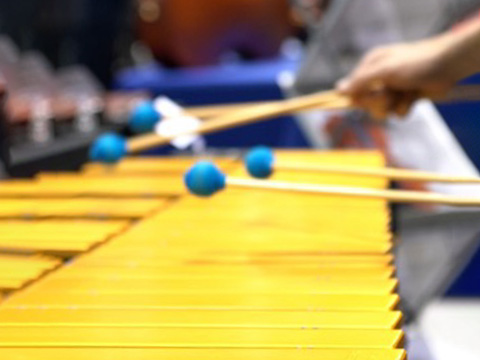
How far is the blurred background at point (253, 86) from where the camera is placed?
2.88m

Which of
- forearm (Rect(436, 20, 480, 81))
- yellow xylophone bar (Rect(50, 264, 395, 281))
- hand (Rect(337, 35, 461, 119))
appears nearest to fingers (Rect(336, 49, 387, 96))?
hand (Rect(337, 35, 461, 119))

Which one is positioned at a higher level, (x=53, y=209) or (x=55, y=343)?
(x=53, y=209)

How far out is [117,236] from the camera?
1.82 meters

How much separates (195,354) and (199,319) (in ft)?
0.50

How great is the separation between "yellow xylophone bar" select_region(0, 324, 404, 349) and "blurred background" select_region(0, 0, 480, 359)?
4.31 feet

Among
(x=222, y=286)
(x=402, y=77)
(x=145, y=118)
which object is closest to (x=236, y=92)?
(x=145, y=118)

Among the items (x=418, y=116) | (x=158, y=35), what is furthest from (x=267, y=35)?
(x=418, y=116)

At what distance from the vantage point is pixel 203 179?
5.72 ft

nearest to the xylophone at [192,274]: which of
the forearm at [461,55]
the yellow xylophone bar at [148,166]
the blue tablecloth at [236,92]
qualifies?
the yellow xylophone bar at [148,166]

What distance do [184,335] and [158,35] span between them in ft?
12.2

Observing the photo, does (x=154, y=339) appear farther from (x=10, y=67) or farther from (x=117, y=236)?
(x=10, y=67)

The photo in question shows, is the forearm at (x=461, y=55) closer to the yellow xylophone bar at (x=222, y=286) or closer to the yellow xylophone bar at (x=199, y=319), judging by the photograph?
the yellow xylophone bar at (x=222, y=286)

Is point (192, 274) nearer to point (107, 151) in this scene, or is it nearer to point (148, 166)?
point (107, 151)

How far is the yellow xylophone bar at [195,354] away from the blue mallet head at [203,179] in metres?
0.63
